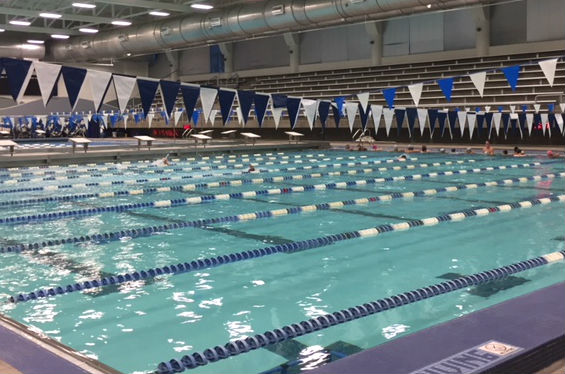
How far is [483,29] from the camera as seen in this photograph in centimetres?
1942

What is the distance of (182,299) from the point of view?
12.4 feet

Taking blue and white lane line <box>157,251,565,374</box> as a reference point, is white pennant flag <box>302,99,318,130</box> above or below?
above

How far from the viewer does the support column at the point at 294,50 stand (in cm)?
2502

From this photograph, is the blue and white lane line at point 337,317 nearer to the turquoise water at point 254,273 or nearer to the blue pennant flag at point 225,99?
the turquoise water at point 254,273

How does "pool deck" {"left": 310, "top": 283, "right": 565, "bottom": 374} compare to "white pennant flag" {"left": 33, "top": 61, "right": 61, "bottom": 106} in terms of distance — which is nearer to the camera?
"pool deck" {"left": 310, "top": 283, "right": 565, "bottom": 374}

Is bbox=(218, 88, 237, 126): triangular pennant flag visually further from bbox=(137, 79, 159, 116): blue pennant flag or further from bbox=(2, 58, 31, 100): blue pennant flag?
bbox=(2, 58, 31, 100): blue pennant flag

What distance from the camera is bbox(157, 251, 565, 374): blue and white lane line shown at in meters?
2.66

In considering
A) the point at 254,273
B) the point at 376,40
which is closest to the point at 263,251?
the point at 254,273

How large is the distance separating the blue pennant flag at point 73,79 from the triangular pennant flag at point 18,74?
539 mm

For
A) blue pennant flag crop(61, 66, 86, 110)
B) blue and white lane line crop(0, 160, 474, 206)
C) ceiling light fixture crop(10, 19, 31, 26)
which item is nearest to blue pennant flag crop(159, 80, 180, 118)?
blue and white lane line crop(0, 160, 474, 206)

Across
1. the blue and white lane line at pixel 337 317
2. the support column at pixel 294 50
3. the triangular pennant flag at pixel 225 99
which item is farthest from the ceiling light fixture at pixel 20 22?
the blue and white lane line at pixel 337 317

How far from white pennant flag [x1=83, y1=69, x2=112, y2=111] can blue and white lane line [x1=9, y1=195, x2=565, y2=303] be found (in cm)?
Result: 460

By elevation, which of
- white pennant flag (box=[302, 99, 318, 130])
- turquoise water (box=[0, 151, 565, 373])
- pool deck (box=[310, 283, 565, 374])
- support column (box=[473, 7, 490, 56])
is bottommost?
turquoise water (box=[0, 151, 565, 373])

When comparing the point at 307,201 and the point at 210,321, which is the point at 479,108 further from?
the point at 210,321
